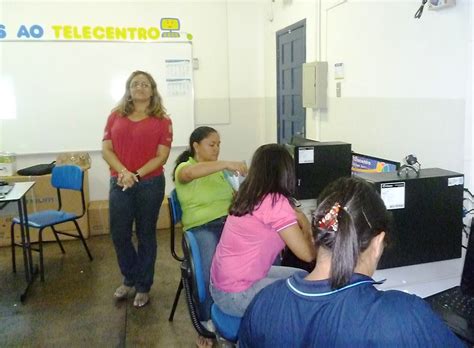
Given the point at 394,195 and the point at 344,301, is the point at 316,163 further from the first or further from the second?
the point at 344,301

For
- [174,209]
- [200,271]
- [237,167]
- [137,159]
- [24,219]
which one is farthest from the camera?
[24,219]

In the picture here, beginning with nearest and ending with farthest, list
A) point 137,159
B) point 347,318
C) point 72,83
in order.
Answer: point 347,318 < point 137,159 < point 72,83

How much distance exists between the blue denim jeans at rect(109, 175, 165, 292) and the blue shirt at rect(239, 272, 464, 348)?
187cm

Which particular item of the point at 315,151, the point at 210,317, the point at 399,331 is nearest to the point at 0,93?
the point at 315,151

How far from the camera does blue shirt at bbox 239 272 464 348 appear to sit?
0.89m

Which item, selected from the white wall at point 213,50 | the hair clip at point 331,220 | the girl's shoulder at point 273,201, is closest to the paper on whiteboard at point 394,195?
the girl's shoulder at point 273,201

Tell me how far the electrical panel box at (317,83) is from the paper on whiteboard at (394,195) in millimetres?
1852

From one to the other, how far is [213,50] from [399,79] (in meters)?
2.72

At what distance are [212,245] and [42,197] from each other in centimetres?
281

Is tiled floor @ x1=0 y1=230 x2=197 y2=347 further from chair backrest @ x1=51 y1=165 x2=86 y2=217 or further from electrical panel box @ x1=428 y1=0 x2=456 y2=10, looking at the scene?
electrical panel box @ x1=428 y1=0 x2=456 y2=10

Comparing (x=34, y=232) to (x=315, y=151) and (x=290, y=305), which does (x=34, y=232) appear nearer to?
(x=315, y=151)

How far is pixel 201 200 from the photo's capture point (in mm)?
2375

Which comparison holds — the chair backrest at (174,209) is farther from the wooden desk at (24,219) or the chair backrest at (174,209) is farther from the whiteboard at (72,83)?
the whiteboard at (72,83)

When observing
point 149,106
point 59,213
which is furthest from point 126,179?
point 59,213
